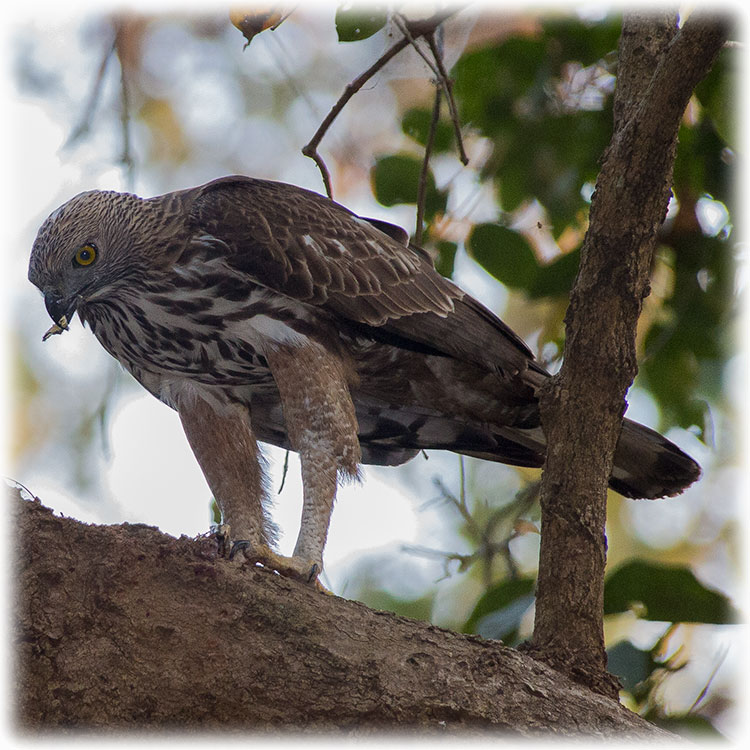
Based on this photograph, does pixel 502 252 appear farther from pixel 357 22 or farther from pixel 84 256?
pixel 84 256

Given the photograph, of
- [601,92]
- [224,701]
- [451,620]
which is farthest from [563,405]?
[451,620]

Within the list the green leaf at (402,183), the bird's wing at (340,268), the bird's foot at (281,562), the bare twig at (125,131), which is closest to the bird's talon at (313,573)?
the bird's foot at (281,562)

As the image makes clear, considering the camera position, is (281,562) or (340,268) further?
(340,268)

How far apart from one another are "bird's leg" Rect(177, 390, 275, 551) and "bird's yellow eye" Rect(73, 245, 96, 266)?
0.76m

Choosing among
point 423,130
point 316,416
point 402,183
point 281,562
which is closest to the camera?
point 281,562

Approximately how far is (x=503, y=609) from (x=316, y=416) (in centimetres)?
119

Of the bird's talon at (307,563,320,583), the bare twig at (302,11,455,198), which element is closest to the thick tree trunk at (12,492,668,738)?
the bird's talon at (307,563,320,583)

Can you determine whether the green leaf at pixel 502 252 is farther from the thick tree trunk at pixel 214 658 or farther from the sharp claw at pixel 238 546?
the thick tree trunk at pixel 214 658

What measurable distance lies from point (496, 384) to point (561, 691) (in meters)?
1.88

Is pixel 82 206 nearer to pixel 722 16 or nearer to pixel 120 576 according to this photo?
pixel 120 576

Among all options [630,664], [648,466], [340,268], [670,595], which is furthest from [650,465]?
[340,268]

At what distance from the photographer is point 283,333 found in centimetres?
431

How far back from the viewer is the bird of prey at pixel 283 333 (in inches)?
168

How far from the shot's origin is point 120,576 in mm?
2859
